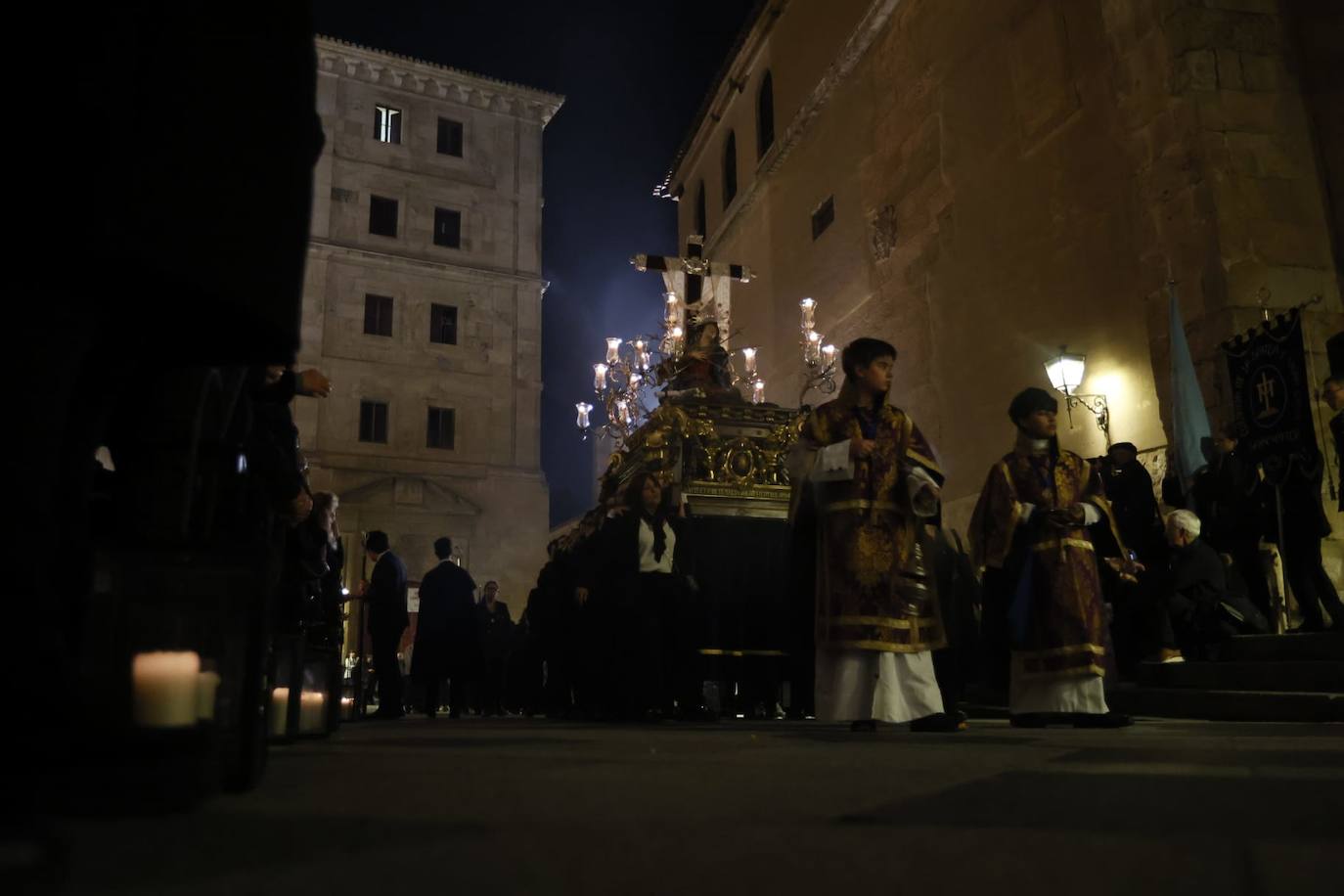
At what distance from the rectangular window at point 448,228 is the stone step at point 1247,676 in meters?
27.0

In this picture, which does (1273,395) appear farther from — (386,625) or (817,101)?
(817,101)

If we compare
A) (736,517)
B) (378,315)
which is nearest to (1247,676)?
(736,517)

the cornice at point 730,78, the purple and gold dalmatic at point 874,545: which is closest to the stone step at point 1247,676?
the purple and gold dalmatic at point 874,545

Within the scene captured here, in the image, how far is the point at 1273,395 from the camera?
9.10m

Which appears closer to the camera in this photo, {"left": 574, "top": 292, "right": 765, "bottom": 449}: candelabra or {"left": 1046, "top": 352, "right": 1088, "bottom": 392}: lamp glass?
{"left": 574, "top": 292, "right": 765, "bottom": 449}: candelabra

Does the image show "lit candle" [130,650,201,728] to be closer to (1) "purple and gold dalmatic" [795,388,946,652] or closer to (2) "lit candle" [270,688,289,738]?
(2) "lit candle" [270,688,289,738]

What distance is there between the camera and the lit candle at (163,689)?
164cm

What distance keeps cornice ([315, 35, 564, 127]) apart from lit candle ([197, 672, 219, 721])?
31.8 metres

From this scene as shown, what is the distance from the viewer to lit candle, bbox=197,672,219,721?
1755 millimetres

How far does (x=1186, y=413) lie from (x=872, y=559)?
6.08 meters

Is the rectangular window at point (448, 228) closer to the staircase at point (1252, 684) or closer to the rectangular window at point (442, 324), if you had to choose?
the rectangular window at point (442, 324)

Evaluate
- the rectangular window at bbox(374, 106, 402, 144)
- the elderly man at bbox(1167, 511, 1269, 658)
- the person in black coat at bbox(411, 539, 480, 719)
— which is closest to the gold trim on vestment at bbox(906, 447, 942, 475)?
the elderly man at bbox(1167, 511, 1269, 658)

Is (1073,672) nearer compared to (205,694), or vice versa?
(205,694)

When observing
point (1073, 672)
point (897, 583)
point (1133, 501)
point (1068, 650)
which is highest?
point (1133, 501)
